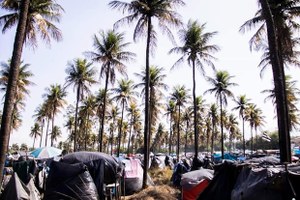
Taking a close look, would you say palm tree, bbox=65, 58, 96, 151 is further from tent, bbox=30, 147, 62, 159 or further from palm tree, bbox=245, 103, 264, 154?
palm tree, bbox=245, 103, 264, 154

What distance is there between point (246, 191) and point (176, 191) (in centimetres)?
1024

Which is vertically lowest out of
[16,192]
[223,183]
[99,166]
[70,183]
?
[16,192]

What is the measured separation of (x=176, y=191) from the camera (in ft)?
A: 52.5

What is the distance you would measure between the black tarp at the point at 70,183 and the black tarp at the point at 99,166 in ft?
2.45

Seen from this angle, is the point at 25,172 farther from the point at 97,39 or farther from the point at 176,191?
the point at 97,39

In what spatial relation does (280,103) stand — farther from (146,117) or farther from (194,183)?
(146,117)

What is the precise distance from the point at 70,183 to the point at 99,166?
62.9 inches

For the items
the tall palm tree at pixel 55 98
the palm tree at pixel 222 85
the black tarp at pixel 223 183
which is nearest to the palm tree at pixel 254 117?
the palm tree at pixel 222 85

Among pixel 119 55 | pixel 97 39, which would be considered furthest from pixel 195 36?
pixel 97 39

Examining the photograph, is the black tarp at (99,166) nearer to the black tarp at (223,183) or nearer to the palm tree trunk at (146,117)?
the palm tree trunk at (146,117)

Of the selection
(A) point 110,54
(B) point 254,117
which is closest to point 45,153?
(A) point 110,54

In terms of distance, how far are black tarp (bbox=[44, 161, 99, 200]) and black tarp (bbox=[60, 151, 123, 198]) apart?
747 millimetres

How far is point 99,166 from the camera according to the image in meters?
11.9

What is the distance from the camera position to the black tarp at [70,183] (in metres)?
10.4
